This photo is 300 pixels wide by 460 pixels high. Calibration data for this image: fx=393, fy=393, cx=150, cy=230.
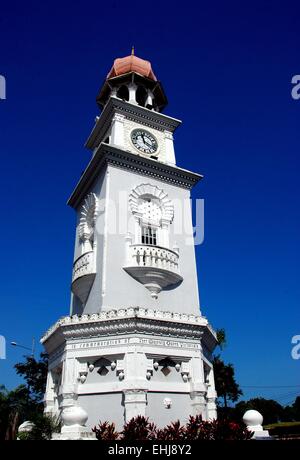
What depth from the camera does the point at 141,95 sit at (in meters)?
32.4

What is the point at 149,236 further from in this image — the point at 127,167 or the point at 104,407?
the point at 104,407

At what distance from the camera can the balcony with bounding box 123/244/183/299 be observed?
22.0 m

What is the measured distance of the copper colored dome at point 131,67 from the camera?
3109 cm

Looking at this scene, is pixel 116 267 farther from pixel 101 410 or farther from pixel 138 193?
pixel 101 410

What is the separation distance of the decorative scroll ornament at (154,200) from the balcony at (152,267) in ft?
8.83

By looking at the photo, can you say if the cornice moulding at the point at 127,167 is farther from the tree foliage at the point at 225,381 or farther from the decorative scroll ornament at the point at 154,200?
the tree foliage at the point at 225,381

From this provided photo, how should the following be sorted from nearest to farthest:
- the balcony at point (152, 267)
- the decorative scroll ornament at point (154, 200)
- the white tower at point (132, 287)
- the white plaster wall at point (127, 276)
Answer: the white tower at point (132, 287) → the white plaster wall at point (127, 276) → the balcony at point (152, 267) → the decorative scroll ornament at point (154, 200)

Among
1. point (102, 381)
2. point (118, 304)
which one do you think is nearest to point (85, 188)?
point (118, 304)

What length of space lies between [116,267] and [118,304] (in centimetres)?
210

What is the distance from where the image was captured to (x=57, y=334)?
19.7 metres

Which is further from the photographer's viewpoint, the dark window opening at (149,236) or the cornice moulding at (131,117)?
the cornice moulding at (131,117)

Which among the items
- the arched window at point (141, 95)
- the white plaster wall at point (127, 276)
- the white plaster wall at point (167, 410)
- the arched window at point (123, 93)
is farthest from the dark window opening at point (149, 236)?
the arched window at point (123, 93)

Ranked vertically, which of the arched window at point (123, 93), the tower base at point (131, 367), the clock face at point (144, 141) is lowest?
the tower base at point (131, 367)
